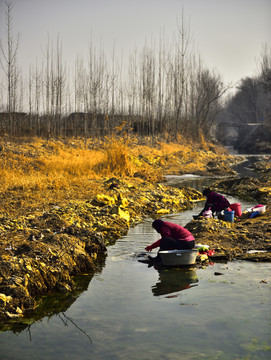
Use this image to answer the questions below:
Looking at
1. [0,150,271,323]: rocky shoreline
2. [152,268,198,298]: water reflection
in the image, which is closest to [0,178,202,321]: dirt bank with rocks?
[0,150,271,323]: rocky shoreline

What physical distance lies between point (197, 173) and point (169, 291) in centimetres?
1824

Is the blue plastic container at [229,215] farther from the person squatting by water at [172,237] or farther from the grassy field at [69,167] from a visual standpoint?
the grassy field at [69,167]

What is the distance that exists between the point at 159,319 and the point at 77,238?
2636mm

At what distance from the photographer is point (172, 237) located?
6949 millimetres

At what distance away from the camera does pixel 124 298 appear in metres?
5.68

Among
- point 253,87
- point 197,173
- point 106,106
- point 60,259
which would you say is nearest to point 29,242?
point 60,259

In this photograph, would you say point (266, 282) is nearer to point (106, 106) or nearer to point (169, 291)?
point (169, 291)

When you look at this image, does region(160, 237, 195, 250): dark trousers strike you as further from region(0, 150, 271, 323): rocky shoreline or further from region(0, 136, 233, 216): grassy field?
region(0, 136, 233, 216): grassy field

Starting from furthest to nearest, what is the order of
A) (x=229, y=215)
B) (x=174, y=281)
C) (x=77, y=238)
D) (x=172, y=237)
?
(x=229, y=215), (x=77, y=238), (x=172, y=237), (x=174, y=281)

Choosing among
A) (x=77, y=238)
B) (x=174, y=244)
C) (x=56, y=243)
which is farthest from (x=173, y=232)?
(x=56, y=243)

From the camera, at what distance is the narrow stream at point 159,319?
4262mm

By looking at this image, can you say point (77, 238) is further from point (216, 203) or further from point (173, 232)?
point (216, 203)

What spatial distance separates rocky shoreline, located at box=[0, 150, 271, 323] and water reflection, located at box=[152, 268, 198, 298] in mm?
964

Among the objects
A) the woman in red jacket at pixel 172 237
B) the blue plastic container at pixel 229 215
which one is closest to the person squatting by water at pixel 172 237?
the woman in red jacket at pixel 172 237
